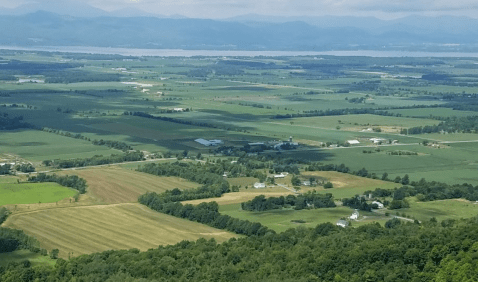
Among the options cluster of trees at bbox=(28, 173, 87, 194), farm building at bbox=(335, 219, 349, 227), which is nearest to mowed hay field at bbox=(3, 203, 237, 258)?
farm building at bbox=(335, 219, 349, 227)

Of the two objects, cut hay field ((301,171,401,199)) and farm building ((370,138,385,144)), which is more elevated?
cut hay field ((301,171,401,199))

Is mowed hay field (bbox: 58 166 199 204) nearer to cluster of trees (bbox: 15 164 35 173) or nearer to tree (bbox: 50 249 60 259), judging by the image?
cluster of trees (bbox: 15 164 35 173)

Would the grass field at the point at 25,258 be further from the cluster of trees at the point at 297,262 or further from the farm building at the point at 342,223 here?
the farm building at the point at 342,223

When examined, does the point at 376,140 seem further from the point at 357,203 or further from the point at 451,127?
the point at 357,203

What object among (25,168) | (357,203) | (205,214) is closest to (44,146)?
(25,168)

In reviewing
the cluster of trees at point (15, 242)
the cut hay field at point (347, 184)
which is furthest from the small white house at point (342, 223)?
the cluster of trees at point (15, 242)

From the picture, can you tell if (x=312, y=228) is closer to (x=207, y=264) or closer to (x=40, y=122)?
(x=207, y=264)

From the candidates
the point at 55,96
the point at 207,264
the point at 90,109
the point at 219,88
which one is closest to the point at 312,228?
the point at 207,264
